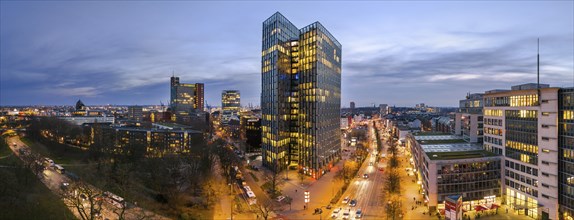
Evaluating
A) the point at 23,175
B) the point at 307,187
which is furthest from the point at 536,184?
the point at 23,175

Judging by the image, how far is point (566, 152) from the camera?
1973 inches

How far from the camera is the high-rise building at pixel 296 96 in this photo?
84.5 metres

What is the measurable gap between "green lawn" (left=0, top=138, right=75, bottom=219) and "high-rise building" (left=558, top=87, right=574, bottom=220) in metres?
74.5

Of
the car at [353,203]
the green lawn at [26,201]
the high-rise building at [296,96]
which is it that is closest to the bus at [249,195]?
the high-rise building at [296,96]

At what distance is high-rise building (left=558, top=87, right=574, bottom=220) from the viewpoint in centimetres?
4916

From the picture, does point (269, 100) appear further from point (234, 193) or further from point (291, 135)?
point (234, 193)

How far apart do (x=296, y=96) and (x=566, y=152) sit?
57.8 m

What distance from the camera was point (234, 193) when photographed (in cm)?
6625

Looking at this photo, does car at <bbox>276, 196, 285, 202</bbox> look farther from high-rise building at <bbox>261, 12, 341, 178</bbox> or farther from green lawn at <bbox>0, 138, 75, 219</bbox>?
green lawn at <bbox>0, 138, 75, 219</bbox>

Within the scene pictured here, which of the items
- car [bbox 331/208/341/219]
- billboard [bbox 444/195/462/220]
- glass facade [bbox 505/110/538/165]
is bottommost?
car [bbox 331/208/341/219]

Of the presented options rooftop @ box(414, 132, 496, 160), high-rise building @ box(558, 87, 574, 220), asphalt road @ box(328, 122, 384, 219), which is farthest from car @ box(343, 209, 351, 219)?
high-rise building @ box(558, 87, 574, 220)

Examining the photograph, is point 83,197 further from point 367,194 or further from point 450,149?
point 450,149

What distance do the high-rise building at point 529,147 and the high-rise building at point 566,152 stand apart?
25.2 inches

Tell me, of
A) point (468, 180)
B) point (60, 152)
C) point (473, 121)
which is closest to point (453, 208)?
point (468, 180)
